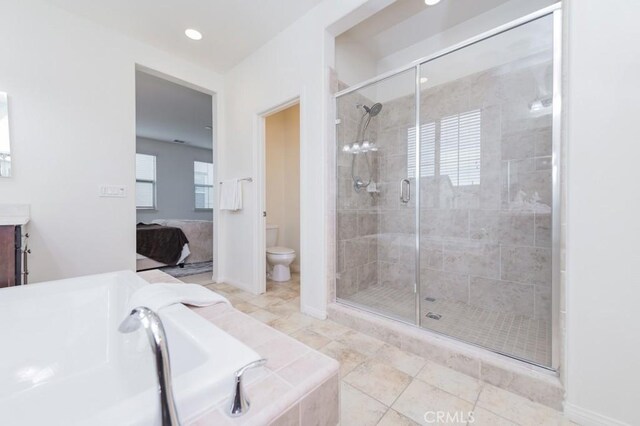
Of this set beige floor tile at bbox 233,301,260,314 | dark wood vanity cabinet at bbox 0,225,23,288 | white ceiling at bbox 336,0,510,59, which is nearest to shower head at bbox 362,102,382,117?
white ceiling at bbox 336,0,510,59

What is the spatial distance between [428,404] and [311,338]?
88 cm

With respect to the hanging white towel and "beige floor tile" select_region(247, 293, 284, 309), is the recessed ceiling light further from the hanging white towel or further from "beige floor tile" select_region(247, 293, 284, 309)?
"beige floor tile" select_region(247, 293, 284, 309)

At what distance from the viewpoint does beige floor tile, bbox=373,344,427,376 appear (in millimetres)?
1564

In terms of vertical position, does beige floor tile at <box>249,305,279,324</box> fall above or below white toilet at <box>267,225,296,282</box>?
below

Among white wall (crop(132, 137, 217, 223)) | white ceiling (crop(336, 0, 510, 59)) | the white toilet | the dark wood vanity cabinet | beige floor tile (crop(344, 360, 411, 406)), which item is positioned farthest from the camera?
white wall (crop(132, 137, 217, 223))

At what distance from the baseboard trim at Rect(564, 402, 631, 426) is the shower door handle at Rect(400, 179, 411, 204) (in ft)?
6.02

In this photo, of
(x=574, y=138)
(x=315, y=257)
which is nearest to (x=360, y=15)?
(x=574, y=138)

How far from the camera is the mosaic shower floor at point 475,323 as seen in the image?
1.53 m

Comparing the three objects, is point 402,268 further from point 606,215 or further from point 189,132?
point 189,132

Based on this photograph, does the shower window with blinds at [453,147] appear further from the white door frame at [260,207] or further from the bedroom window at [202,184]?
the bedroom window at [202,184]

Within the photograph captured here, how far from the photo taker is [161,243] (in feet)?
12.2

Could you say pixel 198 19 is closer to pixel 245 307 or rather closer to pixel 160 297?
pixel 160 297

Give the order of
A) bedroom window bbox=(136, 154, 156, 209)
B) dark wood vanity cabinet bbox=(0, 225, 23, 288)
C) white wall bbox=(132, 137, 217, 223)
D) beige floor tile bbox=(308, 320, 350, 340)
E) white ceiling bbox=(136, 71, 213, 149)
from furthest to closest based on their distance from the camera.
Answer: white wall bbox=(132, 137, 217, 223) < bedroom window bbox=(136, 154, 156, 209) < white ceiling bbox=(136, 71, 213, 149) < beige floor tile bbox=(308, 320, 350, 340) < dark wood vanity cabinet bbox=(0, 225, 23, 288)

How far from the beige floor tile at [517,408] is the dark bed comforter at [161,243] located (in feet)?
12.7
